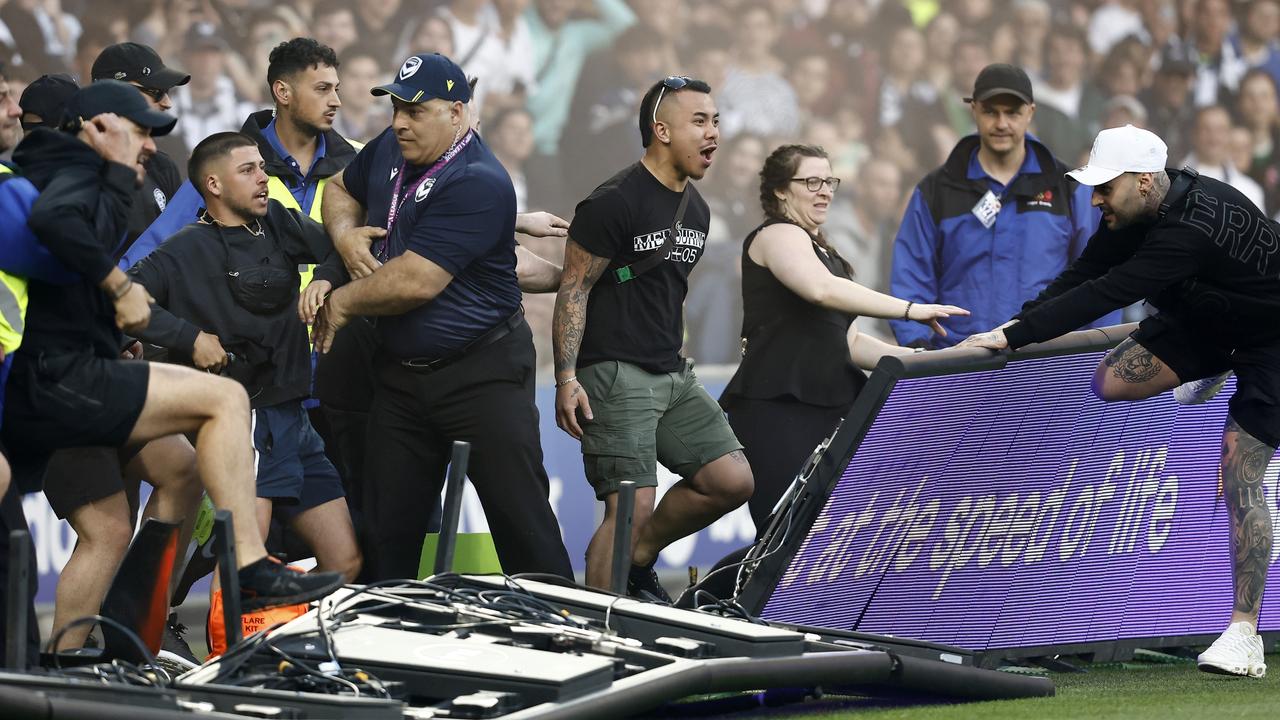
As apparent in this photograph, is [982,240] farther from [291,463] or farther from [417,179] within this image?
[291,463]

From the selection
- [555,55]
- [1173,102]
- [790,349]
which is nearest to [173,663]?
[790,349]

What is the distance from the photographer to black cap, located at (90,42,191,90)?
758 cm

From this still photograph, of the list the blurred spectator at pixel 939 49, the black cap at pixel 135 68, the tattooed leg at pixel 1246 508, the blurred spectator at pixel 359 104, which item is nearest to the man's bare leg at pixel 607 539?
the tattooed leg at pixel 1246 508

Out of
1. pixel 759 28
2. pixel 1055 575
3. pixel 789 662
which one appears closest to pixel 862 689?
pixel 789 662

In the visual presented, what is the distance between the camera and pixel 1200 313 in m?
6.84

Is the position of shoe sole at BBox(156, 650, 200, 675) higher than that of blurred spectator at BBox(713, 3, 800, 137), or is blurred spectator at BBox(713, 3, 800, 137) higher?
blurred spectator at BBox(713, 3, 800, 137)

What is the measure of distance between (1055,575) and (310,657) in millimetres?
2863

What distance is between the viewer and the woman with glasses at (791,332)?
25.1 feet

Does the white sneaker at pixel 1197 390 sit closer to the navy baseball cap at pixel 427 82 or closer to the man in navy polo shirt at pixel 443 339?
the man in navy polo shirt at pixel 443 339

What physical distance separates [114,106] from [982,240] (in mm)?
4205

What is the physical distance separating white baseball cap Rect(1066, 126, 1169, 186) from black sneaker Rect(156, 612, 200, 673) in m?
3.49

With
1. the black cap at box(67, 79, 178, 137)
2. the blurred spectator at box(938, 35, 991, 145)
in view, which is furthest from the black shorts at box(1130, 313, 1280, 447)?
the blurred spectator at box(938, 35, 991, 145)

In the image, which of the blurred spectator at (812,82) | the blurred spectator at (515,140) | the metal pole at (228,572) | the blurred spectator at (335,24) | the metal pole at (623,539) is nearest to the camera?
the metal pole at (228,572)

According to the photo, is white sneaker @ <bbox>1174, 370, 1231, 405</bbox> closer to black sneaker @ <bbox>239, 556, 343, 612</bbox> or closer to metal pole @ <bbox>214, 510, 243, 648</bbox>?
black sneaker @ <bbox>239, 556, 343, 612</bbox>
